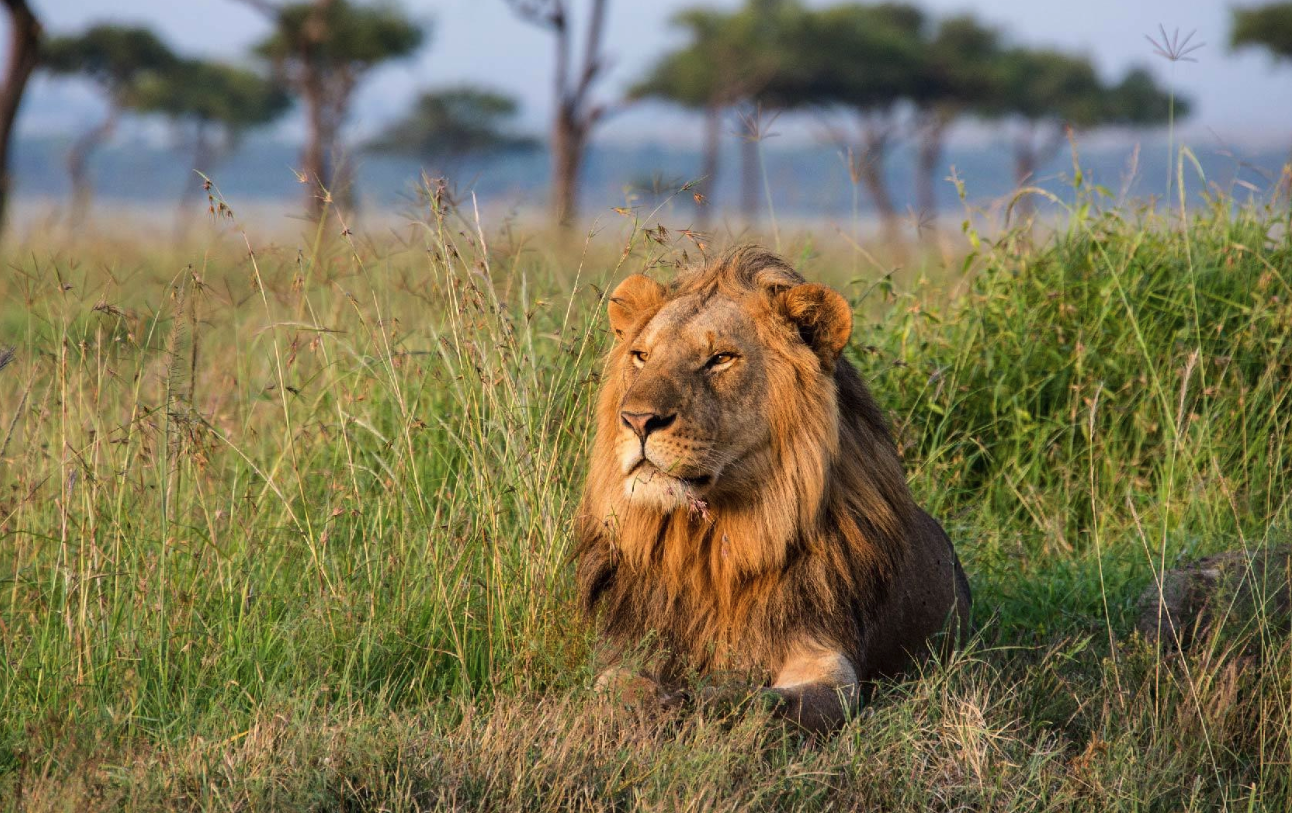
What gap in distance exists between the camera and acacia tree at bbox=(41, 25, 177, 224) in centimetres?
3092

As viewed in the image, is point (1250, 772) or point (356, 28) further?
point (356, 28)

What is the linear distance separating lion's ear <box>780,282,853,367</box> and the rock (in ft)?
4.39

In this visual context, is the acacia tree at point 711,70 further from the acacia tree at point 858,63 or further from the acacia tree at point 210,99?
the acacia tree at point 210,99

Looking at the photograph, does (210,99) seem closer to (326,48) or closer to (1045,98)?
(326,48)

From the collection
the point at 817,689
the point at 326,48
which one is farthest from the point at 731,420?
the point at 326,48

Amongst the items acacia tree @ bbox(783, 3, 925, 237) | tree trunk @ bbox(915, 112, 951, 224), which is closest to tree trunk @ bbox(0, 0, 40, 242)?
acacia tree @ bbox(783, 3, 925, 237)

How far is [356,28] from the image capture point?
1099 inches

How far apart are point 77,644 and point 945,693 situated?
206 centimetres

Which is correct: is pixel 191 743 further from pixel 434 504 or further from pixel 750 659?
pixel 434 504

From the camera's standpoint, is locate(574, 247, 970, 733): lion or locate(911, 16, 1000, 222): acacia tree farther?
locate(911, 16, 1000, 222): acacia tree

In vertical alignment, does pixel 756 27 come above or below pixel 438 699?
above

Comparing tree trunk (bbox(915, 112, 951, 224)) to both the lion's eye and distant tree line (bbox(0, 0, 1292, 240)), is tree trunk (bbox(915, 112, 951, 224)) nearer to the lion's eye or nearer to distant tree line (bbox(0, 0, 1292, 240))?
distant tree line (bbox(0, 0, 1292, 240))

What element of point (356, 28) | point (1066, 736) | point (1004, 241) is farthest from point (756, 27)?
point (1066, 736)

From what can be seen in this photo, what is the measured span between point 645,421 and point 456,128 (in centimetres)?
4315
